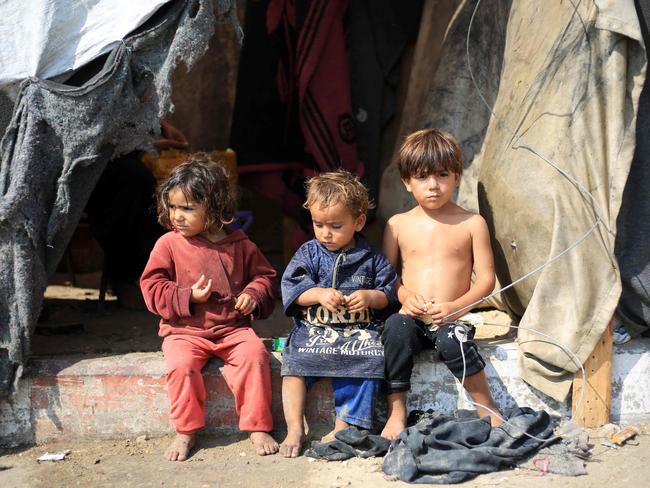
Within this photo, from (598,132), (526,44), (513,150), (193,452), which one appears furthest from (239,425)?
(526,44)

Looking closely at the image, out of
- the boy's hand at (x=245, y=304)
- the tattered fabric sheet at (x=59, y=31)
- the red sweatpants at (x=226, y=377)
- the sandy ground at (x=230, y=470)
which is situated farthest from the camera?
the boy's hand at (x=245, y=304)

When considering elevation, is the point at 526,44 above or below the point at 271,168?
above

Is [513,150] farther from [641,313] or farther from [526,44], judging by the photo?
[641,313]

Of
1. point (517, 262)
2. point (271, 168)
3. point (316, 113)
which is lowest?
point (517, 262)

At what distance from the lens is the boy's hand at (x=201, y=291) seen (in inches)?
141

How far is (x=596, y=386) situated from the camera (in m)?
3.57

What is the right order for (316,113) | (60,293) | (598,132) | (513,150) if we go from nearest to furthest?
(598,132)
(513,150)
(316,113)
(60,293)

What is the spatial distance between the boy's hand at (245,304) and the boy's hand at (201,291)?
131mm

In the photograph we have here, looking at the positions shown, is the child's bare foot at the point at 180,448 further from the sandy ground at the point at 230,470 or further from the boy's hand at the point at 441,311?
the boy's hand at the point at 441,311

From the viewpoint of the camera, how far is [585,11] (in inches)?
143

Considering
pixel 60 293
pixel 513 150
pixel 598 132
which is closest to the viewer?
pixel 598 132

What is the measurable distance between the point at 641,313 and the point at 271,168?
2.59 meters

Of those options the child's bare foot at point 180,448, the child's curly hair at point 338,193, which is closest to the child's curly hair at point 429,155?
the child's curly hair at point 338,193

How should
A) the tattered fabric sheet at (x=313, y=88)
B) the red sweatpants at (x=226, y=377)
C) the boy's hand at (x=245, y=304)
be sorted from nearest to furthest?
the red sweatpants at (x=226, y=377)
the boy's hand at (x=245, y=304)
the tattered fabric sheet at (x=313, y=88)
